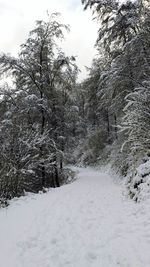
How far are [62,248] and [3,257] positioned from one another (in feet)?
2.83

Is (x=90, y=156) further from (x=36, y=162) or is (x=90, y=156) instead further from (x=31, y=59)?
(x=36, y=162)

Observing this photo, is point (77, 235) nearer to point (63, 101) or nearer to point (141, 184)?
Answer: point (141, 184)

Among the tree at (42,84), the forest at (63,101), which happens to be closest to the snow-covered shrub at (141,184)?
the forest at (63,101)

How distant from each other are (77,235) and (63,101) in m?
15.5

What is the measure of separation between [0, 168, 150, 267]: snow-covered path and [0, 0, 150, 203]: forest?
1152mm

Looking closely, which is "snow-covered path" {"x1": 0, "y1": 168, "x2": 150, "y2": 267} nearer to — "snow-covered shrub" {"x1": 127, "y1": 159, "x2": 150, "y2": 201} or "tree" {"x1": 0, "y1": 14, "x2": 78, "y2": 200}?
"snow-covered shrub" {"x1": 127, "y1": 159, "x2": 150, "y2": 201}

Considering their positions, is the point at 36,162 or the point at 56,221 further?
the point at 36,162

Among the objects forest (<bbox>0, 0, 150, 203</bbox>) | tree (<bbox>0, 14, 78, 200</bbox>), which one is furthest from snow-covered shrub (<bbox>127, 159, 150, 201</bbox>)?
tree (<bbox>0, 14, 78, 200</bbox>)

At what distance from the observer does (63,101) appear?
20.2 m

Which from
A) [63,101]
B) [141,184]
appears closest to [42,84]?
[63,101]

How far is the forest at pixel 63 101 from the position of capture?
8852mm

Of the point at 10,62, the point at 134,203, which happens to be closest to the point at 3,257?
the point at 134,203

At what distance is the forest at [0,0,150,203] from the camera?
885cm

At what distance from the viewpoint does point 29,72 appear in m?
16.0
